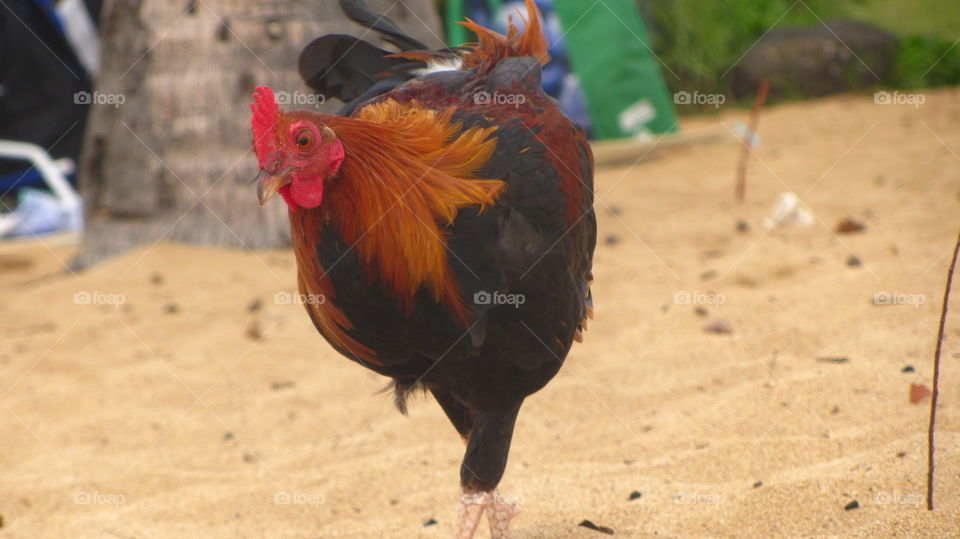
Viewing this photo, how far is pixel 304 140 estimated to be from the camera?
95.3 inches

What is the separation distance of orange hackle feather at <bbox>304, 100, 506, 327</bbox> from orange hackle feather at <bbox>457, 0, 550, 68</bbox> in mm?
748

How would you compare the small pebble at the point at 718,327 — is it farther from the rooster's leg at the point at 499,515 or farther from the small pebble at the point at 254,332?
the small pebble at the point at 254,332

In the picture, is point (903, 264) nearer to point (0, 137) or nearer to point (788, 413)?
point (788, 413)

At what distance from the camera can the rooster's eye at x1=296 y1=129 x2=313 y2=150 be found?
7.93 feet

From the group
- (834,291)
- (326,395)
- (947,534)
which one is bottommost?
(326,395)

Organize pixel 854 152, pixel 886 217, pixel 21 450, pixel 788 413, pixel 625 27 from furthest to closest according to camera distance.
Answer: pixel 625 27 → pixel 854 152 → pixel 886 217 → pixel 21 450 → pixel 788 413

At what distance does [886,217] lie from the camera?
19.5 ft

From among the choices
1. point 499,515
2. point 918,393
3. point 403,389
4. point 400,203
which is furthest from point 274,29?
point 918,393

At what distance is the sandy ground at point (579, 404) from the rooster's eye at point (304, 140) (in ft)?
4.51

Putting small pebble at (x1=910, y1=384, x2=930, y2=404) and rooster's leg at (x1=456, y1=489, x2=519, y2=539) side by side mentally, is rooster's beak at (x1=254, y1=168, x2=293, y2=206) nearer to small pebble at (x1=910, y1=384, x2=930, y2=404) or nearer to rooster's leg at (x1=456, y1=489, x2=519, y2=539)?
rooster's leg at (x1=456, y1=489, x2=519, y2=539)

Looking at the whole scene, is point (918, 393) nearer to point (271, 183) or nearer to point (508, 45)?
point (508, 45)

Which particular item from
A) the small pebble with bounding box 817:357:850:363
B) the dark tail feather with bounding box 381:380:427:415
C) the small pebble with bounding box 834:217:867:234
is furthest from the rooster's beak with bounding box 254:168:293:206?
the small pebble with bounding box 834:217:867:234

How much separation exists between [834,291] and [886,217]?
4.80 ft

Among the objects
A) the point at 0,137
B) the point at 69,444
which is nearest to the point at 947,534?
the point at 69,444
